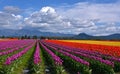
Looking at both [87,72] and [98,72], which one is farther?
[98,72]

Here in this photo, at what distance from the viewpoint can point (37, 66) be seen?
699 inches

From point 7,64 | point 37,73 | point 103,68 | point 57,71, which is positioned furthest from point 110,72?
point 7,64

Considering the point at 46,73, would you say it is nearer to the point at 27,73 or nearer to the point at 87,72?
the point at 27,73

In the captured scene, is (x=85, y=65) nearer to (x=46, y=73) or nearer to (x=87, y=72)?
(x=87, y=72)

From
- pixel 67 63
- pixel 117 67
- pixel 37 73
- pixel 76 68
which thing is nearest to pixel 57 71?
pixel 37 73

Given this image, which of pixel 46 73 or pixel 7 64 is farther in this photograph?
pixel 46 73

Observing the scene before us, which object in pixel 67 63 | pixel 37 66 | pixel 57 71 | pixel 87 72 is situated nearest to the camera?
pixel 87 72

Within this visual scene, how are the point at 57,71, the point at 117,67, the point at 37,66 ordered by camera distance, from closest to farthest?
the point at 57,71
the point at 37,66
the point at 117,67

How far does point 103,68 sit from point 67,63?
6.24 meters

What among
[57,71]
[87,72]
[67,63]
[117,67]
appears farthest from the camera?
[67,63]

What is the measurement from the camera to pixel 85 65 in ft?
56.2

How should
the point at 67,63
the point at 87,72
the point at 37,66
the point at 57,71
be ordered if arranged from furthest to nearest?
the point at 67,63
the point at 37,66
the point at 57,71
the point at 87,72

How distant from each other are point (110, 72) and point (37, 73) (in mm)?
4354

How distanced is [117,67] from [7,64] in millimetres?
7484
